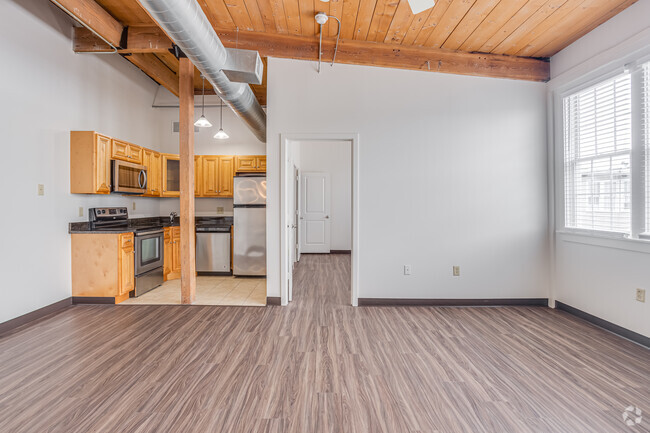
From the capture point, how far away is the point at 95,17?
3.13 meters

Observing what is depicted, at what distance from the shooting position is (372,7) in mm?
2855

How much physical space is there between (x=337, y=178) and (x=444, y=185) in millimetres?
4395

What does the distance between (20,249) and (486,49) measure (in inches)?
217

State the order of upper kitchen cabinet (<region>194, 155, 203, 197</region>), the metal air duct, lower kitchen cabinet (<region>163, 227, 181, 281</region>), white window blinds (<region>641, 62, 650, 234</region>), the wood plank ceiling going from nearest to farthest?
the metal air duct < white window blinds (<region>641, 62, 650, 234</region>) < the wood plank ceiling < lower kitchen cabinet (<region>163, 227, 181, 281</region>) < upper kitchen cabinet (<region>194, 155, 203, 197</region>)

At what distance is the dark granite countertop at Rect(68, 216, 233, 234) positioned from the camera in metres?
3.66

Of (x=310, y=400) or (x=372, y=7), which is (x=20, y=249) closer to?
(x=310, y=400)

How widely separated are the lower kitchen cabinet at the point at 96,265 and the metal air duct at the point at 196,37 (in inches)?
90.4

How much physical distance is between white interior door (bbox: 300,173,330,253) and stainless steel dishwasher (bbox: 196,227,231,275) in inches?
109

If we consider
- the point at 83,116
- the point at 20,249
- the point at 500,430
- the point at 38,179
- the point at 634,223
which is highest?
the point at 83,116


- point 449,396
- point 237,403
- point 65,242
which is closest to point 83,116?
point 65,242

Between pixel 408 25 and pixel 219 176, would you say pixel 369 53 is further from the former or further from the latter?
pixel 219 176

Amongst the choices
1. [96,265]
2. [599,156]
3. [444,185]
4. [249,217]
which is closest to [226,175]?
[249,217]

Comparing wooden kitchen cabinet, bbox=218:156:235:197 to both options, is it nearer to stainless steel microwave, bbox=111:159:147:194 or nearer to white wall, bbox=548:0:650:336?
stainless steel microwave, bbox=111:159:147:194

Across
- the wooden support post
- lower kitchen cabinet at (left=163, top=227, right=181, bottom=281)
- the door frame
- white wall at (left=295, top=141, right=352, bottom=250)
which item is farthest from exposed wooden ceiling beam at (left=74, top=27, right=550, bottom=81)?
white wall at (left=295, top=141, right=352, bottom=250)
